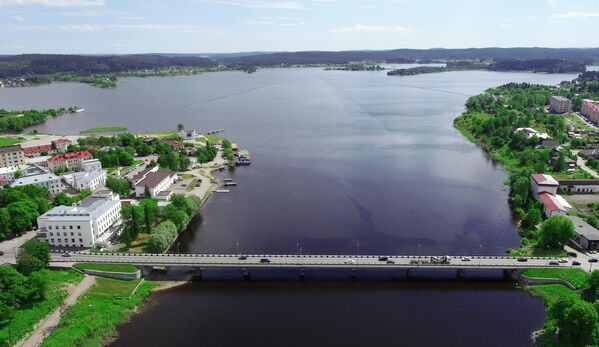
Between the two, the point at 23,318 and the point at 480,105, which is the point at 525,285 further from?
the point at 480,105

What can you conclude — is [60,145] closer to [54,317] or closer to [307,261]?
[54,317]

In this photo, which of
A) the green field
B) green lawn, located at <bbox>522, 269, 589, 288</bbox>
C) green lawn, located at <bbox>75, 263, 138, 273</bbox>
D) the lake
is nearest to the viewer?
the lake

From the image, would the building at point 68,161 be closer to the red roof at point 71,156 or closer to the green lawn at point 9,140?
the red roof at point 71,156

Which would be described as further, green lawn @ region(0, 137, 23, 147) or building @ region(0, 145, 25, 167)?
green lawn @ region(0, 137, 23, 147)

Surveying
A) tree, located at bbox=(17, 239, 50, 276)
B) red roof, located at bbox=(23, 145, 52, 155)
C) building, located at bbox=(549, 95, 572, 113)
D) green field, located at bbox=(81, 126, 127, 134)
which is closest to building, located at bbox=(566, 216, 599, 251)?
tree, located at bbox=(17, 239, 50, 276)

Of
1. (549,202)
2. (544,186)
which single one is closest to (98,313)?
(549,202)

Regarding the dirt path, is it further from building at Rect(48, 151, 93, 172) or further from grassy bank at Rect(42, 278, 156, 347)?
building at Rect(48, 151, 93, 172)

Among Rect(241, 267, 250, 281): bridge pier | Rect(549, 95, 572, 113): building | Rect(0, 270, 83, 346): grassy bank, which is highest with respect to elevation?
Rect(549, 95, 572, 113): building
